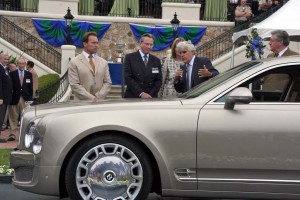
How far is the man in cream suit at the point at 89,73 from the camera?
8.07 meters

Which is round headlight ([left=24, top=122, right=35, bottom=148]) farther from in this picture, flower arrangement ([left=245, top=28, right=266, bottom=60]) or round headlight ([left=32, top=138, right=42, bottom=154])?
flower arrangement ([left=245, top=28, right=266, bottom=60])

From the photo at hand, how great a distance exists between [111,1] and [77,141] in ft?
66.6

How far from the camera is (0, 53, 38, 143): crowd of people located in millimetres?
11086

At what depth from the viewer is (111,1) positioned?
83.5 ft

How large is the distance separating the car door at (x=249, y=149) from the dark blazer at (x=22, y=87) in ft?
24.5

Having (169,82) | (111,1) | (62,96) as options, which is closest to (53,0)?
(111,1)

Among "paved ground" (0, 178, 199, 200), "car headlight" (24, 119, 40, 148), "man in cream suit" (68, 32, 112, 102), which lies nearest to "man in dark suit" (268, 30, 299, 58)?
"man in cream suit" (68, 32, 112, 102)

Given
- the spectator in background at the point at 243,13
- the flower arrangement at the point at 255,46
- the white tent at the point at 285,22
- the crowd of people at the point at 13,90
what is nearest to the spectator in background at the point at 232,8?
the spectator in background at the point at 243,13

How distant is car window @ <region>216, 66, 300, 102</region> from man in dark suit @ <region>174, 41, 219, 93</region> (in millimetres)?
1593

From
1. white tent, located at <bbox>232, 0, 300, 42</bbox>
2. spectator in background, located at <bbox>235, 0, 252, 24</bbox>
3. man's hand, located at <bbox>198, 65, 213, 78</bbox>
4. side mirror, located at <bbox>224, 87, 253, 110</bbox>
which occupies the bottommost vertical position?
side mirror, located at <bbox>224, 87, 253, 110</bbox>

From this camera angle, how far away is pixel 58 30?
22719 millimetres

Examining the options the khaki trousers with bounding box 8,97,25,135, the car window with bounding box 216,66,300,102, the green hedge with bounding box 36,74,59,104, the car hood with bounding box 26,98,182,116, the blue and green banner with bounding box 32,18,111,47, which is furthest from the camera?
the blue and green banner with bounding box 32,18,111,47

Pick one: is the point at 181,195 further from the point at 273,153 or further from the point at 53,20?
the point at 53,20

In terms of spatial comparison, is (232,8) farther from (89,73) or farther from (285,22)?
(89,73)
